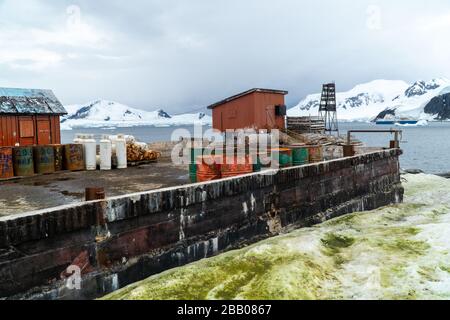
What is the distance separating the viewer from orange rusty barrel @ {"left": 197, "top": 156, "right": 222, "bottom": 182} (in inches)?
447

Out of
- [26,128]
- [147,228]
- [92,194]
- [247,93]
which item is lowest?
[147,228]

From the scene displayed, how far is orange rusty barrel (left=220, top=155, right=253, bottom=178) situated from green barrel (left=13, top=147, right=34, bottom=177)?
6.44 m

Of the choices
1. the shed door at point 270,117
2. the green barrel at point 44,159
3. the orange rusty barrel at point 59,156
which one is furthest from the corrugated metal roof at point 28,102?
the shed door at point 270,117

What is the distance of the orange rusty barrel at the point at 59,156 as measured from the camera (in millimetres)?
14117

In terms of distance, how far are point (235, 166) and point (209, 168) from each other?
722mm

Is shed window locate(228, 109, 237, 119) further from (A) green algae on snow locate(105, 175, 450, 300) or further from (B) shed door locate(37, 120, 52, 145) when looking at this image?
(A) green algae on snow locate(105, 175, 450, 300)

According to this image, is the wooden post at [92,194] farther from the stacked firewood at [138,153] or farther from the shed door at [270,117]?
the shed door at [270,117]

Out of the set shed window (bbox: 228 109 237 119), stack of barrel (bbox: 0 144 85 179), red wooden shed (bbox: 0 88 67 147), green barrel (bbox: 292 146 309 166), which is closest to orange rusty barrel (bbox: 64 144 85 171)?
stack of barrel (bbox: 0 144 85 179)

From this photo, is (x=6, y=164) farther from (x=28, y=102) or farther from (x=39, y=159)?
(x=28, y=102)

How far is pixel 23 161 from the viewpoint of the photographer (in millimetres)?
13125

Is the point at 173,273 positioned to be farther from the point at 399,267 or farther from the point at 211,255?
the point at 399,267

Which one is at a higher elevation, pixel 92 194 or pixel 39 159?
pixel 39 159

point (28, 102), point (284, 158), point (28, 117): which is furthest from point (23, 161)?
point (284, 158)
